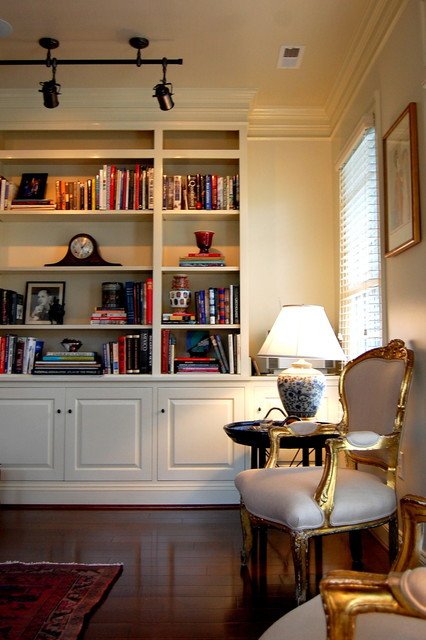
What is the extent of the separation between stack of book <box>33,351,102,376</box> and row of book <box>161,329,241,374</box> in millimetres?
444

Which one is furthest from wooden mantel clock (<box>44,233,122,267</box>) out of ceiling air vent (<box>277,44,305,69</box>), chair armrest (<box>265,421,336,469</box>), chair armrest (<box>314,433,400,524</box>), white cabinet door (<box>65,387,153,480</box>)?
chair armrest (<box>314,433,400,524</box>)

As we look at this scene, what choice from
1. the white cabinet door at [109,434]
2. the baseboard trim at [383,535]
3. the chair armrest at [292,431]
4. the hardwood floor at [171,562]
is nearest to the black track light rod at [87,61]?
the white cabinet door at [109,434]

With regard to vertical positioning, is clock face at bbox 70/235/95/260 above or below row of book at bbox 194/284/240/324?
above

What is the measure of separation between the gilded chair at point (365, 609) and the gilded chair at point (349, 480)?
87cm

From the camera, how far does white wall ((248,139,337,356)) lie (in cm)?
386

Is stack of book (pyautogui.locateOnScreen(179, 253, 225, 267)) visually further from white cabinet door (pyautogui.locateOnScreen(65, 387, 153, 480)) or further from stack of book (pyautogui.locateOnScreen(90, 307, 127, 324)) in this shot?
white cabinet door (pyautogui.locateOnScreen(65, 387, 153, 480))

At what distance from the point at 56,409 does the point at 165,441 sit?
28.8 inches

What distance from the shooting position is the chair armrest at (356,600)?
90 centimetres

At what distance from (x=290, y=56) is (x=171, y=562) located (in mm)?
2841

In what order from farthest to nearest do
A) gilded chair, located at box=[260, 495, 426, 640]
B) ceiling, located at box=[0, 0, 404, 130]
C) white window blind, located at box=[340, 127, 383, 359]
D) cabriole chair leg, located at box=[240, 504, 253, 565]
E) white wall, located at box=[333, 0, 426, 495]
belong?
white window blind, located at box=[340, 127, 383, 359] → ceiling, located at box=[0, 0, 404, 130] → cabriole chair leg, located at box=[240, 504, 253, 565] → white wall, located at box=[333, 0, 426, 495] → gilded chair, located at box=[260, 495, 426, 640]

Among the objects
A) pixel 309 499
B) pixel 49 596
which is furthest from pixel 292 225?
pixel 49 596

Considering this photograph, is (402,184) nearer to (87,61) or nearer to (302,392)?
(302,392)

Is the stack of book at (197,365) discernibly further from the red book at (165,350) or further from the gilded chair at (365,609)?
the gilded chair at (365,609)

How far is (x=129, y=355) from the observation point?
3576 millimetres
